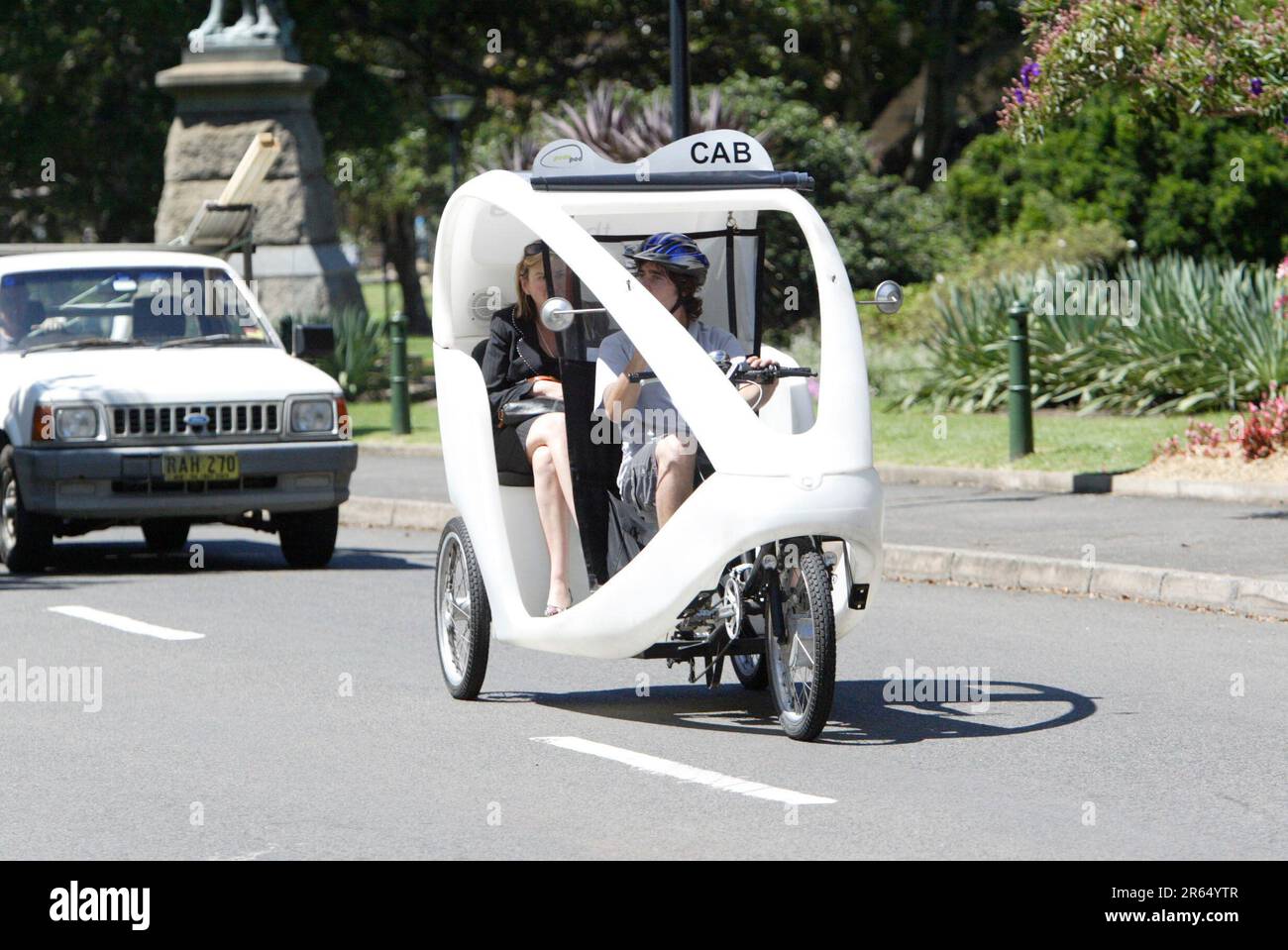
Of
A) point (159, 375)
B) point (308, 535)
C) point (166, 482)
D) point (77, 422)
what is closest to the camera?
point (77, 422)

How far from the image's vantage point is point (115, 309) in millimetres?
14125

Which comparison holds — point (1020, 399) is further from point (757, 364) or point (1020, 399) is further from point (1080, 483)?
point (757, 364)

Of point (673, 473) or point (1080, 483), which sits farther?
point (1080, 483)

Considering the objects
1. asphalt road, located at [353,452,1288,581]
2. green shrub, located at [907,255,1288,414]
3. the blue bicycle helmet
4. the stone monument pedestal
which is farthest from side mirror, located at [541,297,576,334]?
the stone monument pedestal

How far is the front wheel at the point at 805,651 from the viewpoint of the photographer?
7328 mm

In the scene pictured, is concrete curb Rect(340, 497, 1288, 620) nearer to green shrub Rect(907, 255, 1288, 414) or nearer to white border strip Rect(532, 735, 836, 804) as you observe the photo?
white border strip Rect(532, 735, 836, 804)

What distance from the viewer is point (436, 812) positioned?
6.64 metres

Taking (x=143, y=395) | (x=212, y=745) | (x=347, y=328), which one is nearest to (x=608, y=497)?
(x=212, y=745)

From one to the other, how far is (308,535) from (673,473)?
6360 millimetres

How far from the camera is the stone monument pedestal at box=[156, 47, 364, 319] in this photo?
93.4 ft

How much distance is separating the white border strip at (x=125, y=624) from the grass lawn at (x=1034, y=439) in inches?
296

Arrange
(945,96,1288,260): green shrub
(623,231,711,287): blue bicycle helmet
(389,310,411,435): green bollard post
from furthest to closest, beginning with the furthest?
(945,96,1288,260): green shrub, (389,310,411,435): green bollard post, (623,231,711,287): blue bicycle helmet

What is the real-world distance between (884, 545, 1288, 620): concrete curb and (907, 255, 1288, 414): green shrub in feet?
22.8

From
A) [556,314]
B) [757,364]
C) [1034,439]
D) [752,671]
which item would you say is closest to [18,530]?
[752,671]
